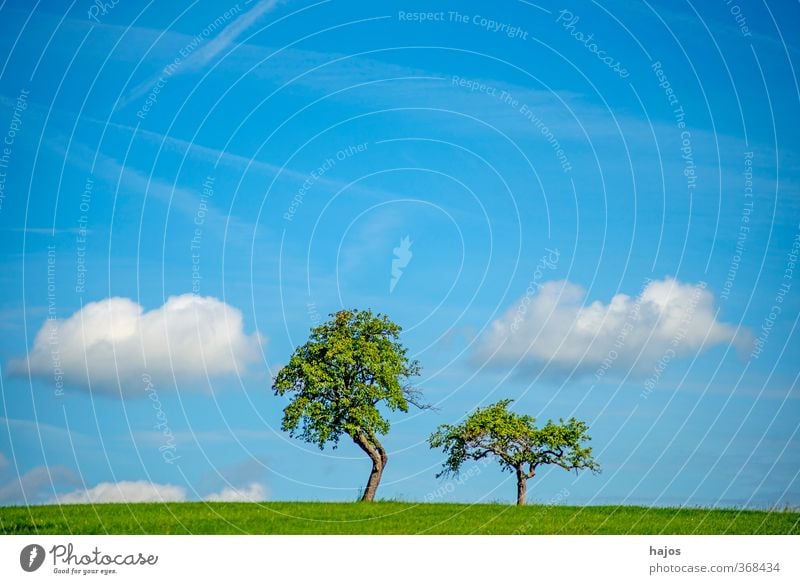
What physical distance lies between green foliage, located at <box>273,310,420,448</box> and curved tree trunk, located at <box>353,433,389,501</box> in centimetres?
10

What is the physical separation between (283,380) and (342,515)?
17.8 ft

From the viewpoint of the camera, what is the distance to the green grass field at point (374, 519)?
19.8m

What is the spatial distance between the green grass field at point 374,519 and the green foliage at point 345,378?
8.30ft

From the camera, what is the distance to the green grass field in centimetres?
1983
